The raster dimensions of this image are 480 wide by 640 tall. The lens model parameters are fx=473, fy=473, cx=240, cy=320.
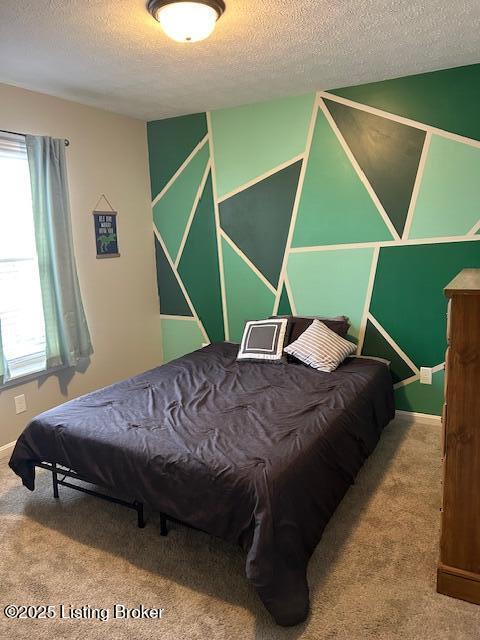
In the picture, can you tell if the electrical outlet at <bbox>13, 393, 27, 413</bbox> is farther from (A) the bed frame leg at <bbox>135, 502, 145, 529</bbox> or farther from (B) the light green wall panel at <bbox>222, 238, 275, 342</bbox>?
(B) the light green wall panel at <bbox>222, 238, 275, 342</bbox>

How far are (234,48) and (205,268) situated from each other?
1973 mm

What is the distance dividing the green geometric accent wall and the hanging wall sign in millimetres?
514

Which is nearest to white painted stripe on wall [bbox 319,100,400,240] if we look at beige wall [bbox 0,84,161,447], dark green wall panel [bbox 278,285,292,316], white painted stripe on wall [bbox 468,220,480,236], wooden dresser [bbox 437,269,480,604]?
white painted stripe on wall [bbox 468,220,480,236]

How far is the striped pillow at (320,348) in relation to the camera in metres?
3.21

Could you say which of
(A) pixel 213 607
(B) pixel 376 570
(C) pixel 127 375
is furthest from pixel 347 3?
(C) pixel 127 375

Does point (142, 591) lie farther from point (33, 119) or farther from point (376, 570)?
point (33, 119)

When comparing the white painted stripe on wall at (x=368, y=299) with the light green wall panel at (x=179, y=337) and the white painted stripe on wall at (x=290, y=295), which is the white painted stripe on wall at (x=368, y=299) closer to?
the white painted stripe on wall at (x=290, y=295)

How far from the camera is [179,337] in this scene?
4523 millimetres

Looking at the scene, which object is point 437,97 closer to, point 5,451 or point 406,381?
point 406,381

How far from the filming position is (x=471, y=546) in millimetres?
1842

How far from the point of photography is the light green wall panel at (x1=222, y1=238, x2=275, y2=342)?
4.01 m

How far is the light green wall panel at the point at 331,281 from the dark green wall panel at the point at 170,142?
1345 mm

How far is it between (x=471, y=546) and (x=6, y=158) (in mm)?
3419

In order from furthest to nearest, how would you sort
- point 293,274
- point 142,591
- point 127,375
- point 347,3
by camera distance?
point 127,375 < point 293,274 < point 347,3 < point 142,591
